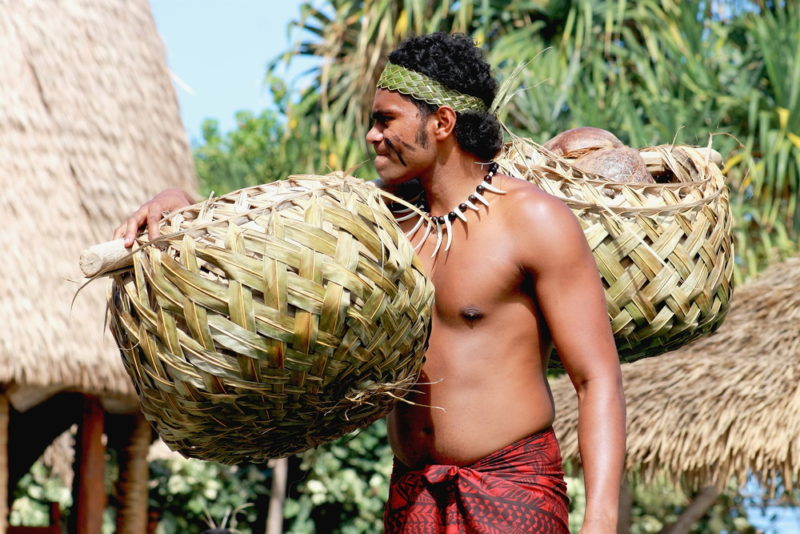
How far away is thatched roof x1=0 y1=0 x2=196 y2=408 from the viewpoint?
5.96 m

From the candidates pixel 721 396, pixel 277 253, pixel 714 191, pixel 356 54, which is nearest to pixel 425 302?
pixel 277 253

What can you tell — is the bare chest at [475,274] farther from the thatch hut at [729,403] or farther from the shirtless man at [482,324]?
the thatch hut at [729,403]

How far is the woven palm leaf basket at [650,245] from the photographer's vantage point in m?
2.75

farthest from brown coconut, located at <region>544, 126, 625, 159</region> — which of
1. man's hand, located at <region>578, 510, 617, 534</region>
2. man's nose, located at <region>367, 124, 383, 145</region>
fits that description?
man's hand, located at <region>578, 510, 617, 534</region>

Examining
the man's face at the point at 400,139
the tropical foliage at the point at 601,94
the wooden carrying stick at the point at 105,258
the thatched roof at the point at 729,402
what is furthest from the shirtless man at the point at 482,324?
the tropical foliage at the point at 601,94

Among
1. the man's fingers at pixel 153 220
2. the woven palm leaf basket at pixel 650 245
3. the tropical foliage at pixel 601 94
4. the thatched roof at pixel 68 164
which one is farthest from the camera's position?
the tropical foliage at pixel 601 94

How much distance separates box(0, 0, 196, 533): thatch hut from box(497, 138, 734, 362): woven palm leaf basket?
3.70 m

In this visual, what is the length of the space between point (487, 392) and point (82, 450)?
15.6ft

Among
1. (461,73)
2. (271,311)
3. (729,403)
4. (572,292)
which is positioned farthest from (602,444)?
(729,403)

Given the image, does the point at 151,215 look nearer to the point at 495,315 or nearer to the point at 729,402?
the point at 495,315

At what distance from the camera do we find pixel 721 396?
6645 millimetres

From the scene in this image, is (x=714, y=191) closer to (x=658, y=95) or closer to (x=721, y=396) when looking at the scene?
(x=721, y=396)

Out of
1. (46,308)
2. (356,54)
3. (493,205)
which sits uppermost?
(356,54)

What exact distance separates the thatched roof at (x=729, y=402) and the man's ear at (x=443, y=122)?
3940 millimetres
